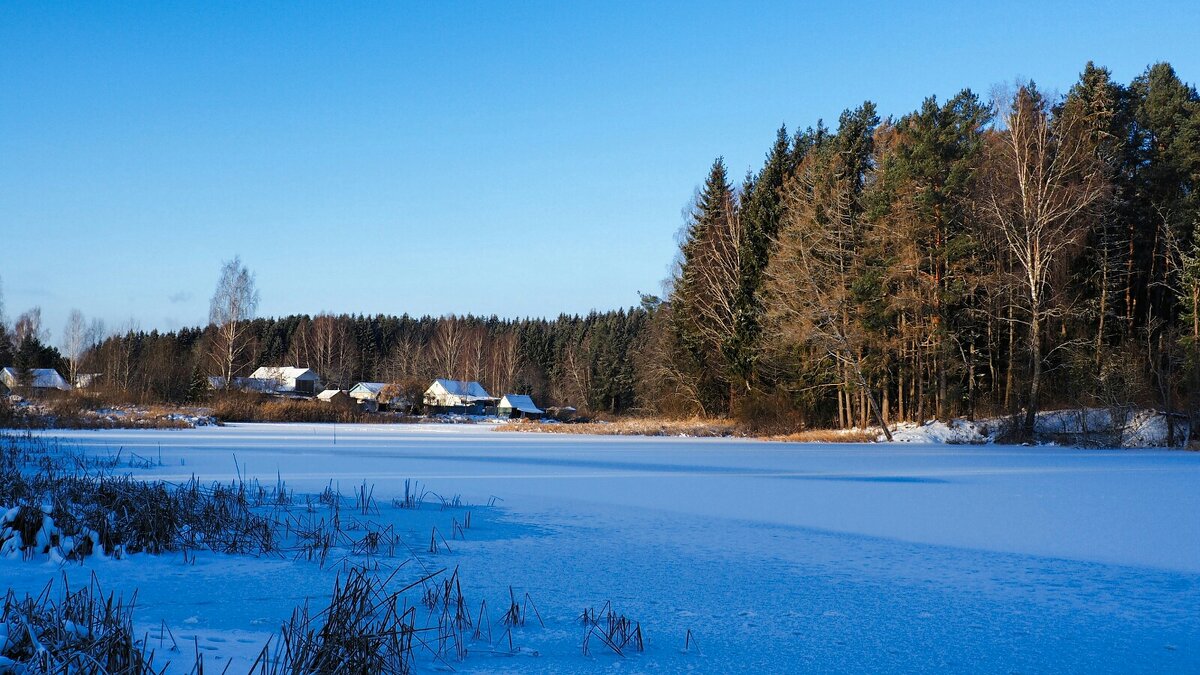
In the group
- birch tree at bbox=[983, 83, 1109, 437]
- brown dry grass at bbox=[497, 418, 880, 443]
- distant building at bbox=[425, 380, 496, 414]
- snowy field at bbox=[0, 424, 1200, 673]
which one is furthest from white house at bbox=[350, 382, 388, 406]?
snowy field at bbox=[0, 424, 1200, 673]

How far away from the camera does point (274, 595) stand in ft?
13.2

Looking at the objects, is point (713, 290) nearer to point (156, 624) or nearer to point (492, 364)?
point (156, 624)

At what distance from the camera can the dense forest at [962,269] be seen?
23.1 metres

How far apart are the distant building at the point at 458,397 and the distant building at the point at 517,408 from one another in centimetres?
165

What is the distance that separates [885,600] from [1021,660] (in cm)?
98

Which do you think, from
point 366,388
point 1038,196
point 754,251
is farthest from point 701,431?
point 366,388

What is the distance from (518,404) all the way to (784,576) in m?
62.0

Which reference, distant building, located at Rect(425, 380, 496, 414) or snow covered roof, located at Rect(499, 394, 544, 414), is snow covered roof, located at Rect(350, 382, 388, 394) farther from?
snow covered roof, located at Rect(499, 394, 544, 414)

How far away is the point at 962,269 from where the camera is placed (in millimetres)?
24156

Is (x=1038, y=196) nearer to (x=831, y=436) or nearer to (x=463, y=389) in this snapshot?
(x=831, y=436)

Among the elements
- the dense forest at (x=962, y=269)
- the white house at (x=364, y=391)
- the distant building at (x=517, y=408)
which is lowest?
the distant building at (x=517, y=408)

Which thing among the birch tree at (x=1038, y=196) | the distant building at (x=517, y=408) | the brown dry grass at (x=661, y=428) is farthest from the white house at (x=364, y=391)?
the birch tree at (x=1038, y=196)

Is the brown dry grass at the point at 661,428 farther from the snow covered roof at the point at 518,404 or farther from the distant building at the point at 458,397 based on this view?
the snow covered roof at the point at 518,404

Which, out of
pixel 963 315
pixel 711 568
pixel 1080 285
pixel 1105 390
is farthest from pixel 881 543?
pixel 1080 285
